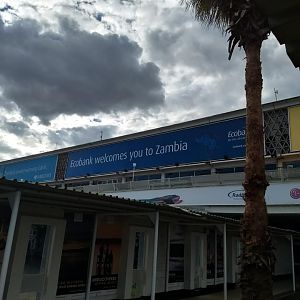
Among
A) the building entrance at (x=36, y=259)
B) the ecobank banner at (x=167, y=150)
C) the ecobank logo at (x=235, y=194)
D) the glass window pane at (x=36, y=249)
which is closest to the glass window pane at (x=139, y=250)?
the building entrance at (x=36, y=259)

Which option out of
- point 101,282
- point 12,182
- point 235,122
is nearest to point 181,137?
point 235,122

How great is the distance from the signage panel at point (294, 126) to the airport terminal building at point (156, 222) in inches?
3.3

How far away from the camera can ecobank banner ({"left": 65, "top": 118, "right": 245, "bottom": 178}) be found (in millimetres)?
35188

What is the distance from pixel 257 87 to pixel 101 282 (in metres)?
8.04

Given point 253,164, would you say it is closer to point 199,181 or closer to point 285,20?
point 285,20

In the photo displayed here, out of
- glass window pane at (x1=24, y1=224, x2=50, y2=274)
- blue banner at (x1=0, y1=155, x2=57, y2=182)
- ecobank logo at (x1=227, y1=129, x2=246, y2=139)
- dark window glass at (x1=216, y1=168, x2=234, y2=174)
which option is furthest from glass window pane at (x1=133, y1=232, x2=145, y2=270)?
blue banner at (x1=0, y1=155, x2=57, y2=182)

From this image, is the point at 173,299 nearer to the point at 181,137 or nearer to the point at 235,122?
the point at 235,122

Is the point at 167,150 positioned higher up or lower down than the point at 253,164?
higher up

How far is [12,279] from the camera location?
30.3 feet

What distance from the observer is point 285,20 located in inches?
89.4

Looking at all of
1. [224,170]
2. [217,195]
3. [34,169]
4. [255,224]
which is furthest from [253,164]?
[34,169]

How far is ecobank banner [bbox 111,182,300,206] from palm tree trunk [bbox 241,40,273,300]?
11.5 meters

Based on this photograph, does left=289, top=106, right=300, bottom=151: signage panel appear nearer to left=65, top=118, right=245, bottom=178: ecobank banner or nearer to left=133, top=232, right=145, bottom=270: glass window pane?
left=65, top=118, right=245, bottom=178: ecobank banner

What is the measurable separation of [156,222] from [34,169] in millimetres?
51149
